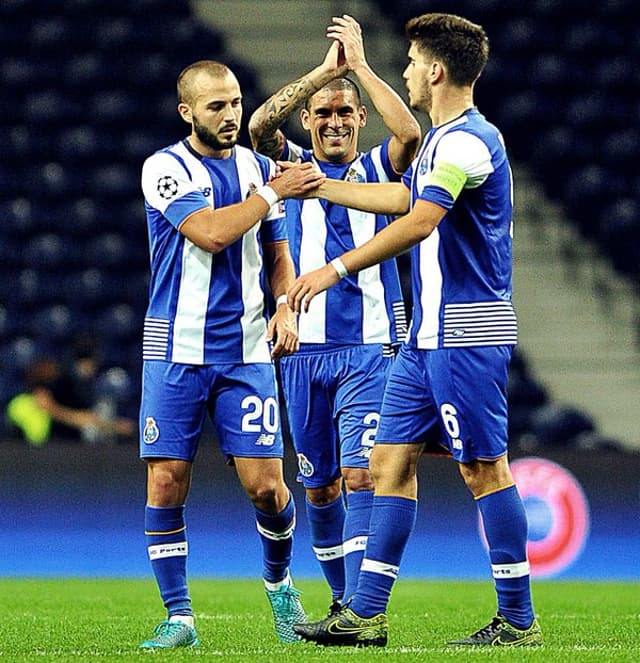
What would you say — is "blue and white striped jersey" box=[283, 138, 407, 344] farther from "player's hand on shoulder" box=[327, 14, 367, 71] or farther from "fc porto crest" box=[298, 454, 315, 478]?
"player's hand on shoulder" box=[327, 14, 367, 71]

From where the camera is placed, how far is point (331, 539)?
708 cm

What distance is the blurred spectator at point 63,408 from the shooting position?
12164 mm

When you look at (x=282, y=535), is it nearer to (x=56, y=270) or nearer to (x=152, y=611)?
(x=152, y=611)

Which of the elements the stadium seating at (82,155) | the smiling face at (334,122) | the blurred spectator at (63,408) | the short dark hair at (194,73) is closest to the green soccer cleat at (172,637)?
the short dark hair at (194,73)

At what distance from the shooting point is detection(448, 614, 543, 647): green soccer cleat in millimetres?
5867

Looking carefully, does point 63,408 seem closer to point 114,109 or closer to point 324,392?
point 114,109

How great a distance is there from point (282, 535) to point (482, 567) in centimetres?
512

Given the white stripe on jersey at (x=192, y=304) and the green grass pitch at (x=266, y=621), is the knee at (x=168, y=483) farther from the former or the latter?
the green grass pitch at (x=266, y=621)

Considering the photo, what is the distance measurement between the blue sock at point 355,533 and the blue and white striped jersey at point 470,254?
0.93 m

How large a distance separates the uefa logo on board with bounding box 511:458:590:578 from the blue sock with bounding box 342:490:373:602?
4.61 meters

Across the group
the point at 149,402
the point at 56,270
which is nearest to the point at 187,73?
the point at 149,402

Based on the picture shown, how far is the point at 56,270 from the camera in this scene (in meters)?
15.0

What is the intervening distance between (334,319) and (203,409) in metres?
1.00

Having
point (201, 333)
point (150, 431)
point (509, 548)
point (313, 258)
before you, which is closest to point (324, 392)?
point (313, 258)
